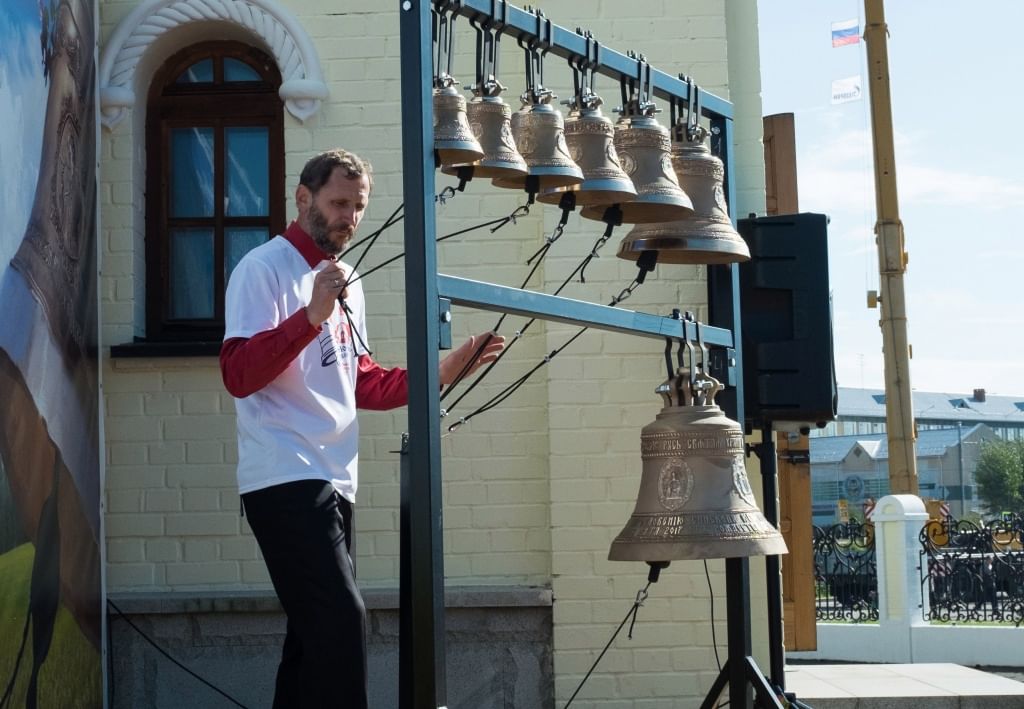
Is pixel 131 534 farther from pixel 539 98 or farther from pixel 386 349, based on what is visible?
pixel 539 98

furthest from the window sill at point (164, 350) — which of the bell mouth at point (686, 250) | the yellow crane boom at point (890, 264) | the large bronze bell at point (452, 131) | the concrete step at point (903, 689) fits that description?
the yellow crane boom at point (890, 264)

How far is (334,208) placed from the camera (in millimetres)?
3686

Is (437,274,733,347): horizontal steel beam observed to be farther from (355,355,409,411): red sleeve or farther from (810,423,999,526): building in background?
(810,423,999,526): building in background

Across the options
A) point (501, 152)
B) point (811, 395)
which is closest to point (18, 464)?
point (501, 152)

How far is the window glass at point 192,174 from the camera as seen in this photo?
6.12 meters

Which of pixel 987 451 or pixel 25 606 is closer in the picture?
pixel 25 606

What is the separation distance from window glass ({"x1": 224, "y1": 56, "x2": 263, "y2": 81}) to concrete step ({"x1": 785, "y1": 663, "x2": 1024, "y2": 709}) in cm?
349

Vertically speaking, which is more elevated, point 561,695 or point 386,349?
point 386,349

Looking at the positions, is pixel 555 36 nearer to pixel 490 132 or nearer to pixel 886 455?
pixel 490 132

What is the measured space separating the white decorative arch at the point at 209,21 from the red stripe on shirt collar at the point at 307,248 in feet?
7.32

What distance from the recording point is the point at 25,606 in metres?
4.41

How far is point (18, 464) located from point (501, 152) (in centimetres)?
180

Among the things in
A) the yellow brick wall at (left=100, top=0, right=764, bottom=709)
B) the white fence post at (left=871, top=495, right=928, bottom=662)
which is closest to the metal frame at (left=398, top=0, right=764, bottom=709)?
the yellow brick wall at (left=100, top=0, right=764, bottom=709)

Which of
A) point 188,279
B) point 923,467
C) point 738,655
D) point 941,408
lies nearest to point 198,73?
point 188,279
